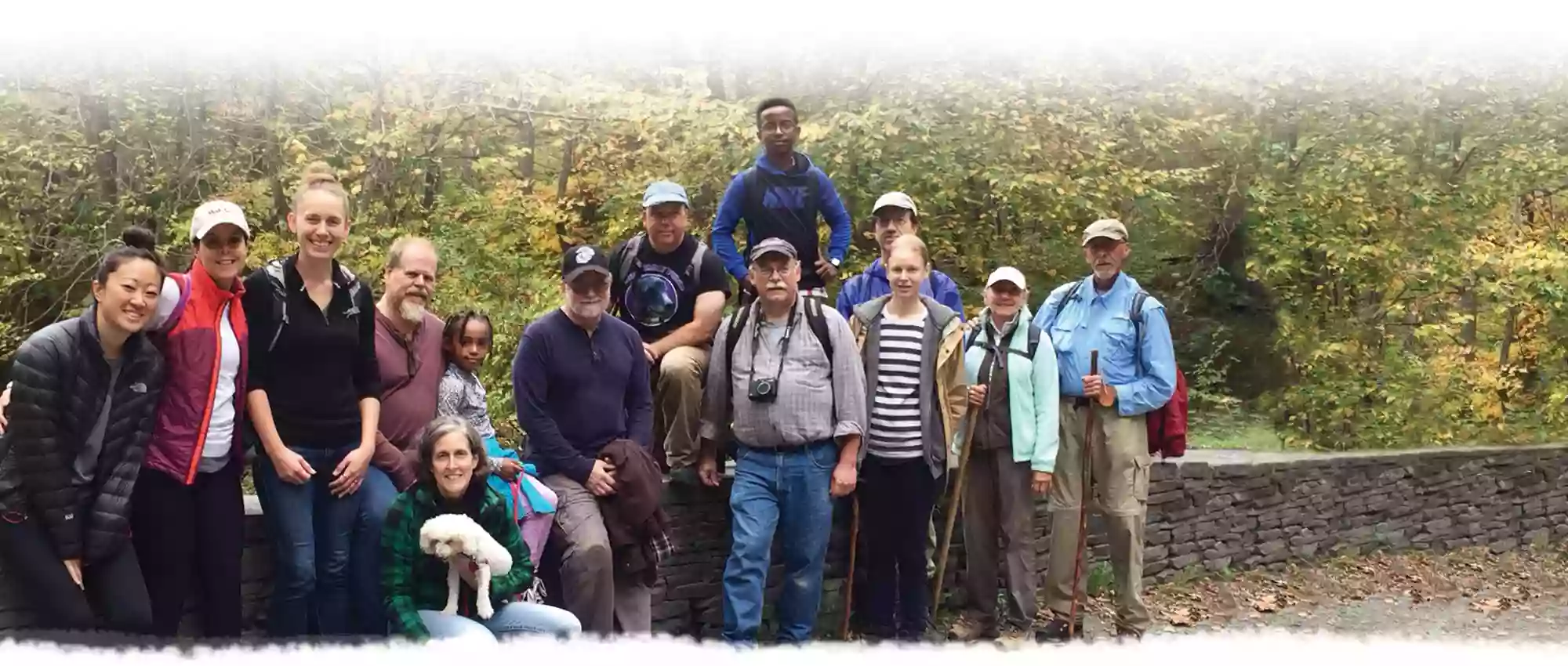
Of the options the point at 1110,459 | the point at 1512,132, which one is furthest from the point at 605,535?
the point at 1512,132

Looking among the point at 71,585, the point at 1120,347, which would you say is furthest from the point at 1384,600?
the point at 71,585

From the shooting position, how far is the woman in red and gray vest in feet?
11.9

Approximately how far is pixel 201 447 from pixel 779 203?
8.45 ft

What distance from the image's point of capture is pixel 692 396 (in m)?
4.92

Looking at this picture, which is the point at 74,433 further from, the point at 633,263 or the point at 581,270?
the point at 633,263

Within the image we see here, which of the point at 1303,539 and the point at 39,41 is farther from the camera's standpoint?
the point at 1303,539

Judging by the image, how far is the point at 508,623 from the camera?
388 centimetres

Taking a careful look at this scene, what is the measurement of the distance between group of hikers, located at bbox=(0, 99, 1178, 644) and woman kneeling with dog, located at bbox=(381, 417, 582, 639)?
10 mm

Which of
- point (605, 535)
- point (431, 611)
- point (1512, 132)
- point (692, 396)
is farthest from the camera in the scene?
point (1512, 132)

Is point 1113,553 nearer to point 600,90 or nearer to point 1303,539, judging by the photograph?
point 1303,539

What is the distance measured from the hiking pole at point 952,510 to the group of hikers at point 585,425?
2 centimetres

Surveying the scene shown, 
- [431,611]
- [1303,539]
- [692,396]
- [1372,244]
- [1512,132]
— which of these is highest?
[1512,132]

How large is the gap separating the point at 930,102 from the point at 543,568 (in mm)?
5772

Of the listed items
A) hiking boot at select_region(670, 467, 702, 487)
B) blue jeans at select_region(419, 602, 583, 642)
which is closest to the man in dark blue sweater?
blue jeans at select_region(419, 602, 583, 642)
